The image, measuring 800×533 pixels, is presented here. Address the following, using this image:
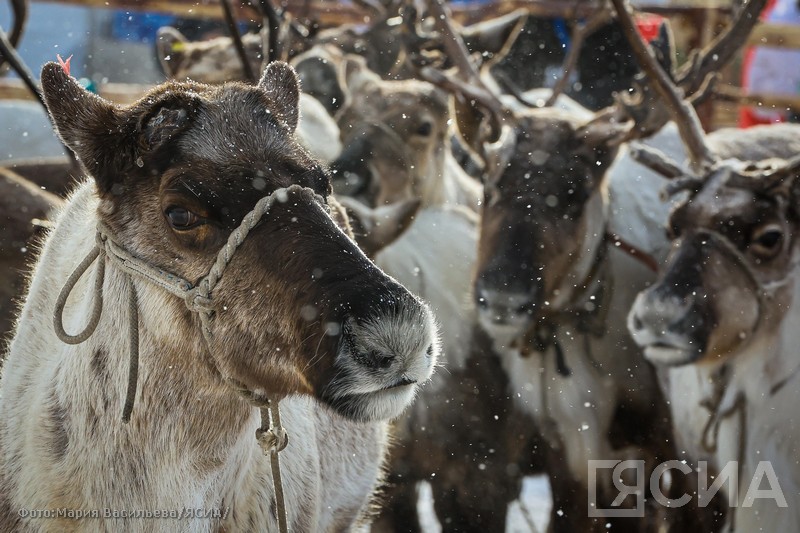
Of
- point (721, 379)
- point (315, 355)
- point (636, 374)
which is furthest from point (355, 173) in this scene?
point (315, 355)

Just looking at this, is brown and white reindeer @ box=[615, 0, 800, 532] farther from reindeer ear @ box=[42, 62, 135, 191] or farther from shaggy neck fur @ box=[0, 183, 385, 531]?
reindeer ear @ box=[42, 62, 135, 191]

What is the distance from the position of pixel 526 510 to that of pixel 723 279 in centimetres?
169

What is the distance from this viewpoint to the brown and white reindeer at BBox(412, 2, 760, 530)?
14.2 ft

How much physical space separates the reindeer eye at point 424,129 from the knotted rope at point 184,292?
117 inches

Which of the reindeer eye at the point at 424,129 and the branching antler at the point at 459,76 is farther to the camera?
the reindeer eye at the point at 424,129

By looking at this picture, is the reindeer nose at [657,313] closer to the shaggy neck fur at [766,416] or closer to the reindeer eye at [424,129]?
the shaggy neck fur at [766,416]

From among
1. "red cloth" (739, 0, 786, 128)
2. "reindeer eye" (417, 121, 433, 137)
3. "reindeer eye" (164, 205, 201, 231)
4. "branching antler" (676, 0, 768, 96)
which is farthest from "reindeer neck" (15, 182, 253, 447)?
"red cloth" (739, 0, 786, 128)

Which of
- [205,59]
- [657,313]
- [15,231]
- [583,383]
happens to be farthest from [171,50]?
[657,313]

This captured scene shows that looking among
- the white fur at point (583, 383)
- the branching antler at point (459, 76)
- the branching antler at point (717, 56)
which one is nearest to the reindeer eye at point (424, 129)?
the branching antler at point (459, 76)

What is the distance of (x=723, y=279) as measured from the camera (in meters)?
3.82

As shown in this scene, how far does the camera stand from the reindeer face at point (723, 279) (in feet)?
12.3

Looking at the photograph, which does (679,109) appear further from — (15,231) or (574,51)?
(15,231)

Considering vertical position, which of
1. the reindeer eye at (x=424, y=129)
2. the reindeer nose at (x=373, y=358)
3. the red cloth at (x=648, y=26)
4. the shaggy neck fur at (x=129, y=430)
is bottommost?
the reindeer eye at (x=424, y=129)

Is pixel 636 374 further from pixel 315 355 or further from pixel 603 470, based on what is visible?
pixel 315 355
